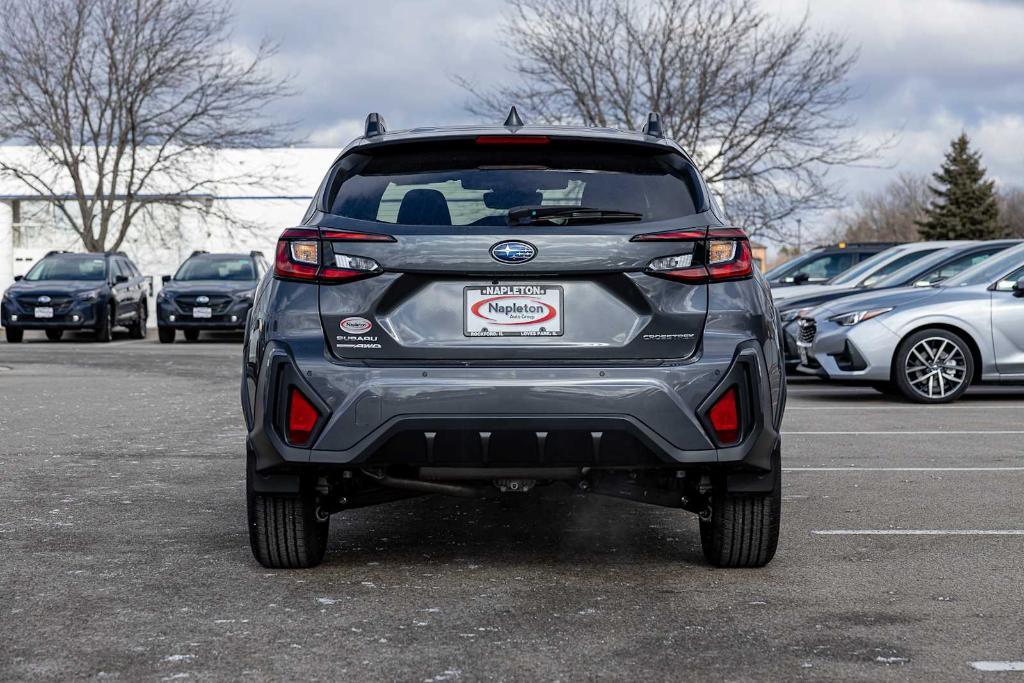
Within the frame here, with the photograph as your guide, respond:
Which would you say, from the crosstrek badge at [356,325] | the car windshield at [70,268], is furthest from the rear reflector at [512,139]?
the car windshield at [70,268]

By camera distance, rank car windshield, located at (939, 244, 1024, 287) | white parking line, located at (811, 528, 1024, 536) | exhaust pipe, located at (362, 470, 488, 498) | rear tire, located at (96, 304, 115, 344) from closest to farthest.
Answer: exhaust pipe, located at (362, 470, 488, 498) → white parking line, located at (811, 528, 1024, 536) → car windshield, located at (939, 244, 1024, 287) → rear tire, located at (96, 304, 115, 344)

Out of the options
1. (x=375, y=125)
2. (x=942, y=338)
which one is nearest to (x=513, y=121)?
(x=375, y=125)

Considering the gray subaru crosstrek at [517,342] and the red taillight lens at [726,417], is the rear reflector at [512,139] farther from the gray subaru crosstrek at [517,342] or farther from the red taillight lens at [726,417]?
the red taillight lens at [726,417]

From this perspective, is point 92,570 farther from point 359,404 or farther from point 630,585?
point 630,585

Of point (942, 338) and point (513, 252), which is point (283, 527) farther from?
point (942, 338)

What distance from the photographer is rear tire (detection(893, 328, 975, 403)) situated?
13.0 meters

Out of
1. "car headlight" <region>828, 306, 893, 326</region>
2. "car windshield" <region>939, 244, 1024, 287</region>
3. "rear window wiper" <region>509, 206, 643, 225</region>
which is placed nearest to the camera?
"rear window wiper" <region>509, 206, 643, 225</region>

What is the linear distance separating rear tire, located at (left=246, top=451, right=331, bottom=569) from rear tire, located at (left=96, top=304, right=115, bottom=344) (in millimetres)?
22014

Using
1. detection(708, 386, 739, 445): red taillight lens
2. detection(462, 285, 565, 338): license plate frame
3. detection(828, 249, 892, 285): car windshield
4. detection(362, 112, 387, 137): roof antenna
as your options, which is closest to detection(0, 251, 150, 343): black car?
detection(828, 249, 892, 285): car windshield

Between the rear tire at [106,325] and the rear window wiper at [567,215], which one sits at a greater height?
the rear window wiper at [567,215]

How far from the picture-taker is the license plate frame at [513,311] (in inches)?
196

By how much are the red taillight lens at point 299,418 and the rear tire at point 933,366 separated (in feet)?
29.8

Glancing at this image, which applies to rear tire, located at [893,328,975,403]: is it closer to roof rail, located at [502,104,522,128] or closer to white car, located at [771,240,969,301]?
white car, located at [771,240,969,301]

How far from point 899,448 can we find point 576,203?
5109 mm
